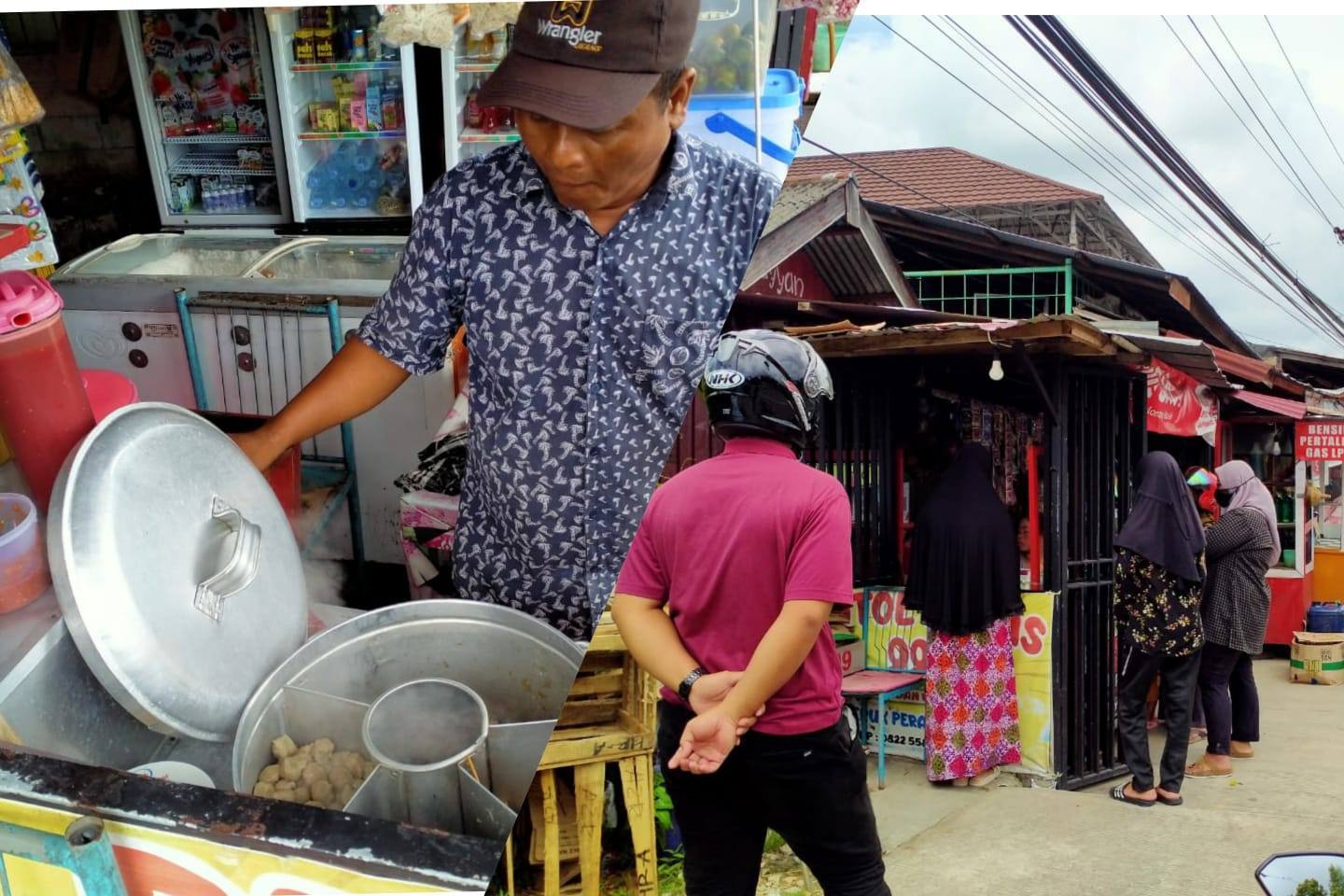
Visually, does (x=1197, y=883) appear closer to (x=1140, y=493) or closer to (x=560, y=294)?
(x=1140, y=493)

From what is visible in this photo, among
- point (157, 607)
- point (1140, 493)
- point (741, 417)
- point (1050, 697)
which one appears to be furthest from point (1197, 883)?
point (157, 607)

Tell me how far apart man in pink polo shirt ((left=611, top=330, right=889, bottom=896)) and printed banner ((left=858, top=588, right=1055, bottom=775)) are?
0.03 metres

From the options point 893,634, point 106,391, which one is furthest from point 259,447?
point 893,634

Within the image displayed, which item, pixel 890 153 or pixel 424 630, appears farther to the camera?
pixel 424 630

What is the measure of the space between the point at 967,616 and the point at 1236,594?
0.21 m

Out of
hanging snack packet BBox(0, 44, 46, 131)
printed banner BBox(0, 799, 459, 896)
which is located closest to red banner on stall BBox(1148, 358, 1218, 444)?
printed banner BBox(0, 799, 459, 896)

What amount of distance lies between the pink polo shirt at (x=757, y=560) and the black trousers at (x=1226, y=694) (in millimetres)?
277

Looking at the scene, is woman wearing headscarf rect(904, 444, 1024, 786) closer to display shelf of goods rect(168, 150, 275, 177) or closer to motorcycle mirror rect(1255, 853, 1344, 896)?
motorcycle mirror rect(1255, 853, 1344, 896)

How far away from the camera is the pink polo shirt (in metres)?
0.72

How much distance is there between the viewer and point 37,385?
790mm

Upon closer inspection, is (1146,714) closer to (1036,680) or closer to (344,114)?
(1036,680)

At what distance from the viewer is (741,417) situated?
750 millimetres

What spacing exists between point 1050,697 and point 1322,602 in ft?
0.69

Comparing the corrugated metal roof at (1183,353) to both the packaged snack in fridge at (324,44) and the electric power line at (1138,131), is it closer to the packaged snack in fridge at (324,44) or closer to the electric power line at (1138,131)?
the electric power line at (1138,131)
